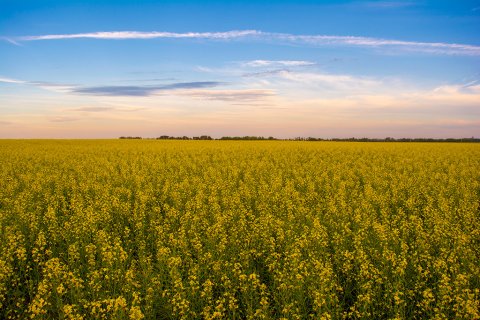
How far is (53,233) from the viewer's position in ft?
30.6

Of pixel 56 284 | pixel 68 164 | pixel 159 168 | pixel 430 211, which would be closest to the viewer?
pixel 56 284

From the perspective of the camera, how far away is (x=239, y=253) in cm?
800

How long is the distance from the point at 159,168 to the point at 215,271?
15.5 metres

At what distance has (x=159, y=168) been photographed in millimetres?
21984

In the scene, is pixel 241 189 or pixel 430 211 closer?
pixel 430 211

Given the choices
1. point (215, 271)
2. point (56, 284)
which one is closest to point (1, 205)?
point (56, 284)

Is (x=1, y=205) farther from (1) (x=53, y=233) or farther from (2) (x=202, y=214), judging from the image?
(2) (x=202, y=214)

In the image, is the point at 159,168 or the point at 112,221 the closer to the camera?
the point at 112,221

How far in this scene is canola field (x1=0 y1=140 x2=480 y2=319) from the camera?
6.07 meters

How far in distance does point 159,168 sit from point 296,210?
1239cm

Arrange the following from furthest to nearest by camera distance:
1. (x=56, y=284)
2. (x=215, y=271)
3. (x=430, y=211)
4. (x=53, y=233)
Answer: (x=430, y=211) < (x=53, y=233) < (x=215, y=271) < (x=56, y=284)

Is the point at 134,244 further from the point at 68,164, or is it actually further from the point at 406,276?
the point at 68,164

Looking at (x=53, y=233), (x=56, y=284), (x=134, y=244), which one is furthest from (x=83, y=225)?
(x=56, y=284)

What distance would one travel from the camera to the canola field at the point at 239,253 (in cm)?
607
